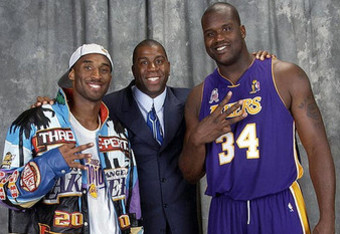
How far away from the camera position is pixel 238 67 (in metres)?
2.44

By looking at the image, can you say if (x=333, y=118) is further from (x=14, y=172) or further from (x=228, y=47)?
(x=14, y=172)

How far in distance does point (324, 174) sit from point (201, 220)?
1824 millimetres

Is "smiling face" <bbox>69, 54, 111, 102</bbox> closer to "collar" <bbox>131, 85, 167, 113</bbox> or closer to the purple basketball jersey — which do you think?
"collar" <bbox>131, 85, 167, 113</bbox>

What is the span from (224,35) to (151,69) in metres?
0.58

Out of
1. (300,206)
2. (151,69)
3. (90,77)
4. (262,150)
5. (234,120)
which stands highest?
(151,69)

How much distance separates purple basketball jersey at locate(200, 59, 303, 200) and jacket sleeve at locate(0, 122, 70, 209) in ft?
2.47

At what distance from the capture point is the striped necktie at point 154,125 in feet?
9.22

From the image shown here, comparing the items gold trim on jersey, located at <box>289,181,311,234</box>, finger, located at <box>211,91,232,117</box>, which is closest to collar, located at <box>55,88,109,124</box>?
finger, located at <box>211,91,232,117</box>

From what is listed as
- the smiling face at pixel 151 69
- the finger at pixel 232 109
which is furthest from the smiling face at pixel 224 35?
the smiling face at pixel 151 69

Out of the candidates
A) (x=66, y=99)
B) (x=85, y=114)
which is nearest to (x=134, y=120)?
(x=85, y=114)

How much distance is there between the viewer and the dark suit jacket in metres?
2.74

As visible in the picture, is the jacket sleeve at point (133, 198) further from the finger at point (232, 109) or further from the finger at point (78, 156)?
the finger at point (232, 109)

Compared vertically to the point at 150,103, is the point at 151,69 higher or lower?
higher

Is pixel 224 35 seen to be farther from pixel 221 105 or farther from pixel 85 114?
pixel 85 114
